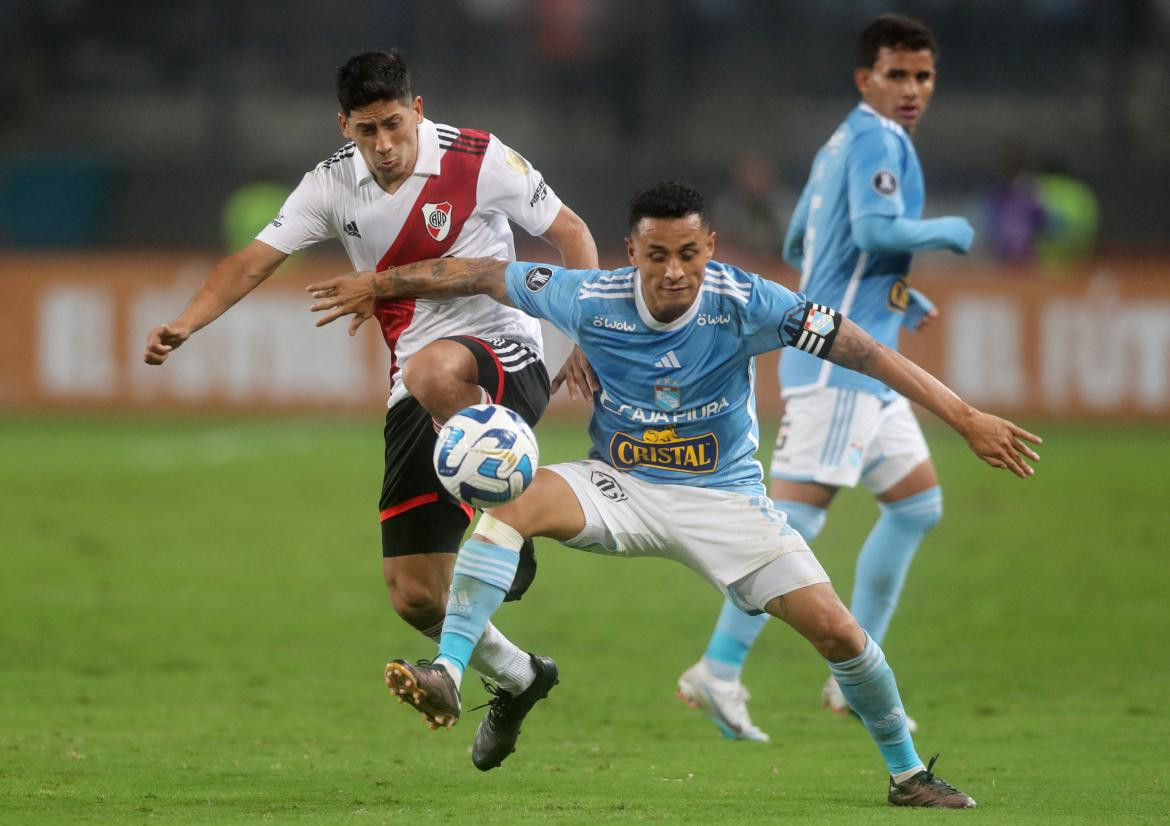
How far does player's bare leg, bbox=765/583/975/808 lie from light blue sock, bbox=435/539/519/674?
86 centimetres

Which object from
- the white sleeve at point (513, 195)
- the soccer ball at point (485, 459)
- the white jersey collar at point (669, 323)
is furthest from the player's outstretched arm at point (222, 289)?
the white jersey collar at point (669, 323)

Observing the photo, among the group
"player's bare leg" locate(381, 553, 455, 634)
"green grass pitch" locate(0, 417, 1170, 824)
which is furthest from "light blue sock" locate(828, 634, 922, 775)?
"player's bare leg" locate(381, 553, 455, 634)

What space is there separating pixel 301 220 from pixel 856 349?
2132 mm

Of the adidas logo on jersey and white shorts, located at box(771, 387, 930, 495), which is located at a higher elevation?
the adidas logo on jersey

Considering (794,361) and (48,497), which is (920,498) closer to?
(794,361)

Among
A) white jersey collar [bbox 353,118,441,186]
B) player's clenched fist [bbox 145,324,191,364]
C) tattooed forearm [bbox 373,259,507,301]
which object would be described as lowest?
player's clenched fist [bbox 145,324,191,364]

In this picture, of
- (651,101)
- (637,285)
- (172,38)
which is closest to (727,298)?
(637,285)

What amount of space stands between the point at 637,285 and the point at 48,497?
9582mm

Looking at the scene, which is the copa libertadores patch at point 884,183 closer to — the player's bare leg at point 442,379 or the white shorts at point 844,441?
the white shorts at point 844,441

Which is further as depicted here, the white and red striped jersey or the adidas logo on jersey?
the white and red striped jersey

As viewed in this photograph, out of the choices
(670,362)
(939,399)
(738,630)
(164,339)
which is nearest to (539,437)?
(738,630)

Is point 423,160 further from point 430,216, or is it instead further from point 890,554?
point 890,554

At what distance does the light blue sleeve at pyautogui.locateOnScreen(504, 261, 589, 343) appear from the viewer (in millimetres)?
5879

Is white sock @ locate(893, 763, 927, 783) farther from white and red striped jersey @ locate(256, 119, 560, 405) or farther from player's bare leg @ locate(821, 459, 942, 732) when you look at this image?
white and red striped jersey @ locate(256, 119, 560, 405)
